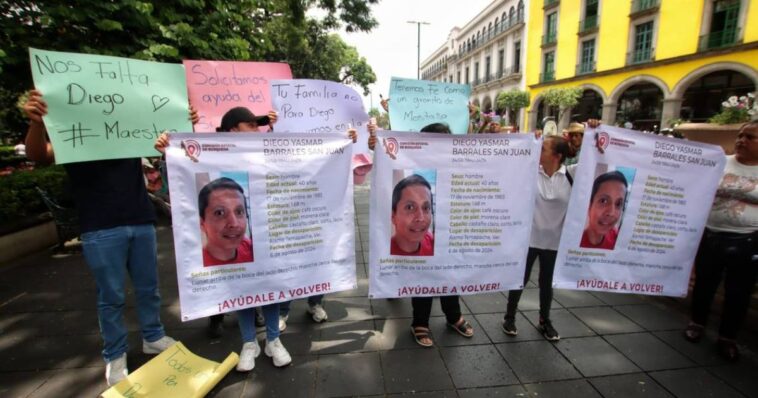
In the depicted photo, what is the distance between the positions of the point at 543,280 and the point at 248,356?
2.40m

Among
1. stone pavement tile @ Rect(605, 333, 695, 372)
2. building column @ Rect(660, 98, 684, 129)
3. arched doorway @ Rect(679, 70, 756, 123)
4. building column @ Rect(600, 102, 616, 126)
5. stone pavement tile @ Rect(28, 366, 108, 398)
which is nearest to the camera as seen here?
stone pavement tile @ Rect(28, 366, 108, 398)

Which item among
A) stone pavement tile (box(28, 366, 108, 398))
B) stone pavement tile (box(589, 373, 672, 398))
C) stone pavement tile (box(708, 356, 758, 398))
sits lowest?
stone pavement tile (box(708, 356, 758, 398))

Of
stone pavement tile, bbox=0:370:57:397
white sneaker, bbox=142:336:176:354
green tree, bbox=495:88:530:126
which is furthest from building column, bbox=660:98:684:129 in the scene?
stone pavement tile, bbox=0:370:57:397

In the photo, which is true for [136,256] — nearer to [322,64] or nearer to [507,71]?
[322,64]

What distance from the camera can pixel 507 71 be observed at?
37594 millimetres

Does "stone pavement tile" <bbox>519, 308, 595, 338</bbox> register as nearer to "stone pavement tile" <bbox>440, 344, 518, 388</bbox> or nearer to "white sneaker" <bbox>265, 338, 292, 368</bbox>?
"stone pavement tile" <bbox>440, 344, 518, 388</bbox>

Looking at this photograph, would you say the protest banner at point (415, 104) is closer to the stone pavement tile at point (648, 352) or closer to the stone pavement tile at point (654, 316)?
the stone pavement tile at point (648, 352)

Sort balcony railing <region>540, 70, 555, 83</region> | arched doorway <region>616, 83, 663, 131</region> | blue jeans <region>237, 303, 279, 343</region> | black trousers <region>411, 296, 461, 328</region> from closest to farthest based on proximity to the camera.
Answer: blue jeans <region>237, 303, 279, 343</region>
black trousers <region>411, 296, 461, 328</region>
arched doorway <region>616, 83, 663, 131</region>
balcony railing <region>540, 70, 555, 83</region>

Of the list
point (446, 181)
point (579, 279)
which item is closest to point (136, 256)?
point (446, 181)

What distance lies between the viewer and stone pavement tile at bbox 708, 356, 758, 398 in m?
2.50

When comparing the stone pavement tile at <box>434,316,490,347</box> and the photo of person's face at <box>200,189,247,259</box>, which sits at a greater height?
the photo of person's face at <box>200,189,247,259</box>

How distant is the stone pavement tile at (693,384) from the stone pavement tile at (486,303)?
1279 millimetres

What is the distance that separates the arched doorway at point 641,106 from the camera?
23.8m

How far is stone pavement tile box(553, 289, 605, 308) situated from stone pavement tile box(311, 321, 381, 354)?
1.97m
